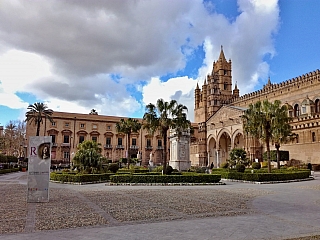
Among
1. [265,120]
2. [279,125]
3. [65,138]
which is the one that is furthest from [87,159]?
[65,138]

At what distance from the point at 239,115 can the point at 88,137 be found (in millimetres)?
36979

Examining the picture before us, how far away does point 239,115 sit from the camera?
6291 cm

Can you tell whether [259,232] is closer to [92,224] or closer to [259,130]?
[92,224]

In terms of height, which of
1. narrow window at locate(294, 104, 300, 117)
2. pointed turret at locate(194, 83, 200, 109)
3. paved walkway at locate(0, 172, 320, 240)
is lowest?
paved walkway at locate(0, 172, 320, 240)

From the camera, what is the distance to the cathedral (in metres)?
47.6

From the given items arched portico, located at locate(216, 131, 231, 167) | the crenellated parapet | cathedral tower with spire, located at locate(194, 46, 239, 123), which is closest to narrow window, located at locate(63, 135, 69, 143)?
arched portico, located at locate(216, 131, 231, 167)

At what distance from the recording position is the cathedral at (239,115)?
47.6m

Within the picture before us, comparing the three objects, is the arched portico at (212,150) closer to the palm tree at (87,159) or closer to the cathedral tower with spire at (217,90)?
the cathedral tower with spire at (217,90)

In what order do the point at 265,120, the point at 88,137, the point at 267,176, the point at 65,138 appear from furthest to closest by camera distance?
the point at 88,137 < the point at 65,138 < the point at 265,120 < the point at 267,176

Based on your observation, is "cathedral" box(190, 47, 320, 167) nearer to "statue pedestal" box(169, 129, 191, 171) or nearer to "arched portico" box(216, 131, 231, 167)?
"arched portico" box(216, 131, 231, 167)

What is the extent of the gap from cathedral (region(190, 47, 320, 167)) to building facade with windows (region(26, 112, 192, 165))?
46.2ft

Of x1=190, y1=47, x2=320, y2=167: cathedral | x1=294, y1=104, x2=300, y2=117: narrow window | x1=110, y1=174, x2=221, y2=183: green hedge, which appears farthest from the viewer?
x1=294, y1=104, x2=300, y2=117: narrow window

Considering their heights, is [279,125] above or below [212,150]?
above

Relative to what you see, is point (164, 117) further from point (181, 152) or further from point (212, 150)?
point (212, 150)
